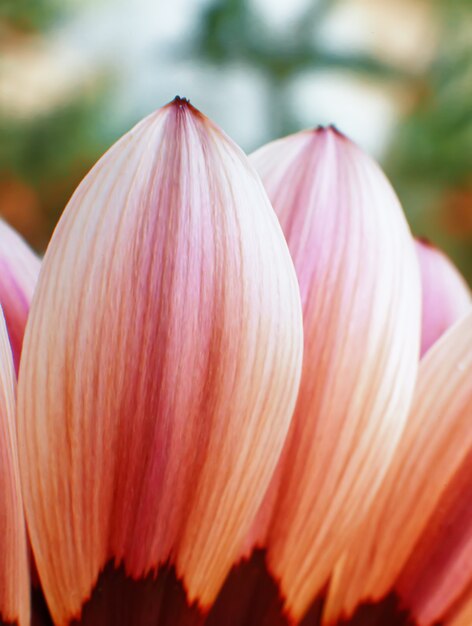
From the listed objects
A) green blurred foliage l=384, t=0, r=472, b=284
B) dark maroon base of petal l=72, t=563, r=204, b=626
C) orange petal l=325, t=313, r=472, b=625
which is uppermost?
green blurred foliage l=384, t=0, r=472, b=284

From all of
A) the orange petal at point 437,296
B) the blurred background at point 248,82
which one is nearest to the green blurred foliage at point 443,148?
the blurred background at point 248,82

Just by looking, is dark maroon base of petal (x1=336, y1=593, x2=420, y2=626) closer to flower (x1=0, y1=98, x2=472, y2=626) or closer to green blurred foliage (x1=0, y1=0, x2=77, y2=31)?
flower (x1=0, y1=98, x2=472, y2=626)

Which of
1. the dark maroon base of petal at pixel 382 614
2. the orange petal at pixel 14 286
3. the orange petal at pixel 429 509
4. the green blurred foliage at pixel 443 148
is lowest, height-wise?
the dark maroon base of petal at pixel 382 614

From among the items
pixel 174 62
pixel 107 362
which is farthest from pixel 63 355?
pixel 174 62

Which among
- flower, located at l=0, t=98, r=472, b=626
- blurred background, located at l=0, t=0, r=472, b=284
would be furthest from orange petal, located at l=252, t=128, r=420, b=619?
blurred background, located at l=0, t=0, r=472, b=284

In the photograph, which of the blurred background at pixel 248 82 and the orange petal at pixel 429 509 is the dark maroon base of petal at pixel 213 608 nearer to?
the orange petal at pixel 429 509

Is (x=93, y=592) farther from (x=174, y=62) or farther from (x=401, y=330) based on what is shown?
(x=174, y=62)

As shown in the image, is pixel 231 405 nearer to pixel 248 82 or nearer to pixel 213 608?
pixel 213 608

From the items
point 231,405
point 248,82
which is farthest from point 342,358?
point 248,82
